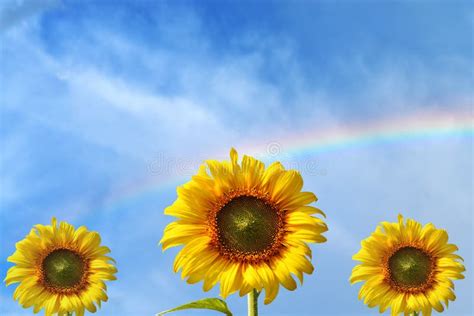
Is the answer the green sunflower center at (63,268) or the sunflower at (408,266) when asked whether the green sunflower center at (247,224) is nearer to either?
the sunflower at (408,266)

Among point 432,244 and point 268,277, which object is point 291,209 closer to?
point 268,277

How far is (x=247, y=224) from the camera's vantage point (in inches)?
191

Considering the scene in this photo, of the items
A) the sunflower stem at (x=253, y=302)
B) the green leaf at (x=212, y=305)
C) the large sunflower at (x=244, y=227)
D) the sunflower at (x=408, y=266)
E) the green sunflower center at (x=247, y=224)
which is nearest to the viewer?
the green leaf at (x=212, y=305)

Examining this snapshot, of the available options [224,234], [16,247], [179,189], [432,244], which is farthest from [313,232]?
[16,247]

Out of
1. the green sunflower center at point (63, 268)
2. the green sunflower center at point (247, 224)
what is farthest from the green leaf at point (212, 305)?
the green sunflower center at point (63, 268)

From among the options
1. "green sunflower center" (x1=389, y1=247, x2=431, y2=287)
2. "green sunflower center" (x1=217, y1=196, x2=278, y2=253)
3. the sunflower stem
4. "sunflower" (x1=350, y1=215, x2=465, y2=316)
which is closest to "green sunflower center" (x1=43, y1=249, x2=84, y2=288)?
"sunflower" (x1=350, y1=215, x2=465, y2=316)

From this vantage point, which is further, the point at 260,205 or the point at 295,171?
the point at 260,205

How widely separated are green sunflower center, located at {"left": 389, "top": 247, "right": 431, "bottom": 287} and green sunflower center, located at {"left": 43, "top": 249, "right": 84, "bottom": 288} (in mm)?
4300

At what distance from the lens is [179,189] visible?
4598mm

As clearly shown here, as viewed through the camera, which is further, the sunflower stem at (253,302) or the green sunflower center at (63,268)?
the green sunflower center at (63,268)

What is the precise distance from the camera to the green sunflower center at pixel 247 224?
15.8 ft

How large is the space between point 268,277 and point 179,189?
93 centimetres

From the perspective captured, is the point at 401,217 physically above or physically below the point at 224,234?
above

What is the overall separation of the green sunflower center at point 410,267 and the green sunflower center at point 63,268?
430cm
